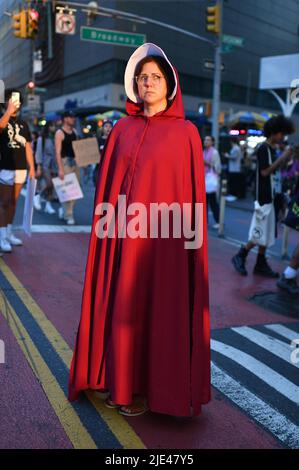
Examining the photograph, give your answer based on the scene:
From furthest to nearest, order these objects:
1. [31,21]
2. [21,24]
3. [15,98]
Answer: [31,21] < [21,24] < [15,98]

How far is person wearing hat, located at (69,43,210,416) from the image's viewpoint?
282cm

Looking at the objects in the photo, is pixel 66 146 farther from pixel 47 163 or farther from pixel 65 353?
pixel 65 353

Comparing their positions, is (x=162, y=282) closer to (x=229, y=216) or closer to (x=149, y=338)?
(x=149, y=338)

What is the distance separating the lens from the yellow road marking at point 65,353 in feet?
9.04

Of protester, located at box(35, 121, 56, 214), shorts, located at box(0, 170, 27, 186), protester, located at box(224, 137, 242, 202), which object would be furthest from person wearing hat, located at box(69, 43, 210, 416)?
protester, located at box(224, 137, 242, 202)

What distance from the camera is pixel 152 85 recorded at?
9.66ft

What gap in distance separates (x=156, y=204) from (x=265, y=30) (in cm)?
4565

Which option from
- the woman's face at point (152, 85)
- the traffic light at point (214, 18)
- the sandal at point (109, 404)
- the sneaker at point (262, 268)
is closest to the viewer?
the woman's face at point (152, 85)

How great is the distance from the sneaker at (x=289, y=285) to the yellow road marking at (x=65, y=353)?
278cm

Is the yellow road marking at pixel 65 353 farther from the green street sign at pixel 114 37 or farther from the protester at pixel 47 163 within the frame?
the green street sign at pixel 114 37

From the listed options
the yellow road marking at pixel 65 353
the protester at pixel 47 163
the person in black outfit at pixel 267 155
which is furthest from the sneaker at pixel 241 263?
the protester at pixel 47 163

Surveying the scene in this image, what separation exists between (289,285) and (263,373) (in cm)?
242

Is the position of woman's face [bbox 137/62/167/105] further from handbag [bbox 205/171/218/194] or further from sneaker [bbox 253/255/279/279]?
handbag [bbox 205/171/218/194]

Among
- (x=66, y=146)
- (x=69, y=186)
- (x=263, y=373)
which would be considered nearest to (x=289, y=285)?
(x=263, y=373)
